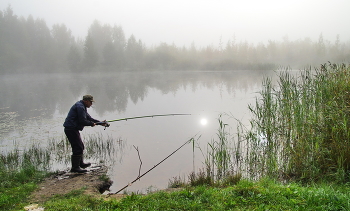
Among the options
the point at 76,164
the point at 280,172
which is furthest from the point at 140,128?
the point at 280,172

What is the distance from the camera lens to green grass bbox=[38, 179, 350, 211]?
3.38 meters

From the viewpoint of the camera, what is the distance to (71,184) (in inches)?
229

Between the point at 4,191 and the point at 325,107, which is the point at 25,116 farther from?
the point at 325,107

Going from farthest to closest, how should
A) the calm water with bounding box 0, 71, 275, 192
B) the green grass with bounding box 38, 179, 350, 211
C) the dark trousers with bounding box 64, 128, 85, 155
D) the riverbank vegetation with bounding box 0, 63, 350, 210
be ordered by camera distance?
1. the calm water with bounding box 0, 71, 275, 192
2. the dark trousers with bounding box 64, 128, 85, 155
3. the riverbank vegetation with bounding box 0, 63, 350, 210
4. the green grass with bounding box 38, 179, 350, 211

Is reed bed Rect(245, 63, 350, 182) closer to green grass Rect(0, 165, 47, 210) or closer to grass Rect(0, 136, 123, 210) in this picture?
grass Rect(0, 136, 123, 210)

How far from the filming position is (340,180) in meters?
4.72

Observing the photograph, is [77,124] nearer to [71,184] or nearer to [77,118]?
[77,118]

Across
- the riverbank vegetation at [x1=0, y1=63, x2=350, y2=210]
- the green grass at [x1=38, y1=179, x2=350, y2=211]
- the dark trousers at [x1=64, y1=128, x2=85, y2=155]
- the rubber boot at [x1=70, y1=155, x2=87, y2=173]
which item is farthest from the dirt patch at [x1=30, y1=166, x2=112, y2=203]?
the green grass at [x1=38, y1=179, x2=350, y2=211]

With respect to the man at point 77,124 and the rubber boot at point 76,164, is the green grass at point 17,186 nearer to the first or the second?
the rubber boot at point 76,164

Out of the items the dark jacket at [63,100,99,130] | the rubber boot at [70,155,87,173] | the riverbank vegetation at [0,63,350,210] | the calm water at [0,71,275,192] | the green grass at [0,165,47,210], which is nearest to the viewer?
the riverbank vegetation at [0,63,350,210]

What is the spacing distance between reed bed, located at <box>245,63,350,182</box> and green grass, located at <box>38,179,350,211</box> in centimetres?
105

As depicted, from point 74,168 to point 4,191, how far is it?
1.87 metres

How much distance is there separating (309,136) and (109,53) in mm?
59546

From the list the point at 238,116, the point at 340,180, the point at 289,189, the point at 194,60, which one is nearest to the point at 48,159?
the point at 289,189
